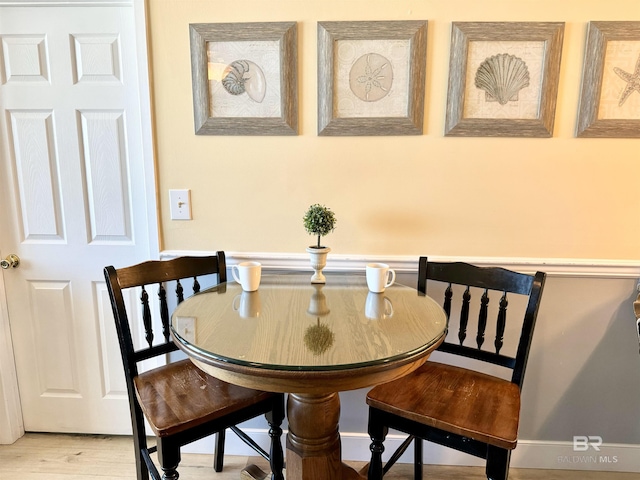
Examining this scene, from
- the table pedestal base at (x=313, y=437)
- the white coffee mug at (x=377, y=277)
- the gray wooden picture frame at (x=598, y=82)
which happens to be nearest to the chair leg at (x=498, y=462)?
the table pedestal base at (x=313, y=437)

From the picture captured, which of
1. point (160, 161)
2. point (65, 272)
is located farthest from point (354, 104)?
point (65, 272)

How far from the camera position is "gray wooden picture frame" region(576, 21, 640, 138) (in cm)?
154

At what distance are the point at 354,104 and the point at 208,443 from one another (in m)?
1.65

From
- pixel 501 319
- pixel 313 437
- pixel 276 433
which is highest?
pixel 501 319

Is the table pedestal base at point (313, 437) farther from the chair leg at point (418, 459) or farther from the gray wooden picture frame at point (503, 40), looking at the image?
the gray wooden picture frame at point (503, 40)

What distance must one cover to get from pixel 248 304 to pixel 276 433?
1.64ft

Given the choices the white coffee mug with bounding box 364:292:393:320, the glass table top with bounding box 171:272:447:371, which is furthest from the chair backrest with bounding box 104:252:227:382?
the white coffee mug with bounding box 364:292:393:320

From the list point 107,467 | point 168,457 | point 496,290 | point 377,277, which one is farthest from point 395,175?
point 107,467

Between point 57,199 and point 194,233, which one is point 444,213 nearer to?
point 194,233

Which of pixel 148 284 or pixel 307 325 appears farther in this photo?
pixel 148 284

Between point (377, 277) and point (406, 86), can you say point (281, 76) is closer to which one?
point (406, 86)

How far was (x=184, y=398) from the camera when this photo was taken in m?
1.34

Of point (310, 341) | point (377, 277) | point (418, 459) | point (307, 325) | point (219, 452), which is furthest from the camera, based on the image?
point (219, 452)

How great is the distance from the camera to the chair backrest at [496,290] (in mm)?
1407
